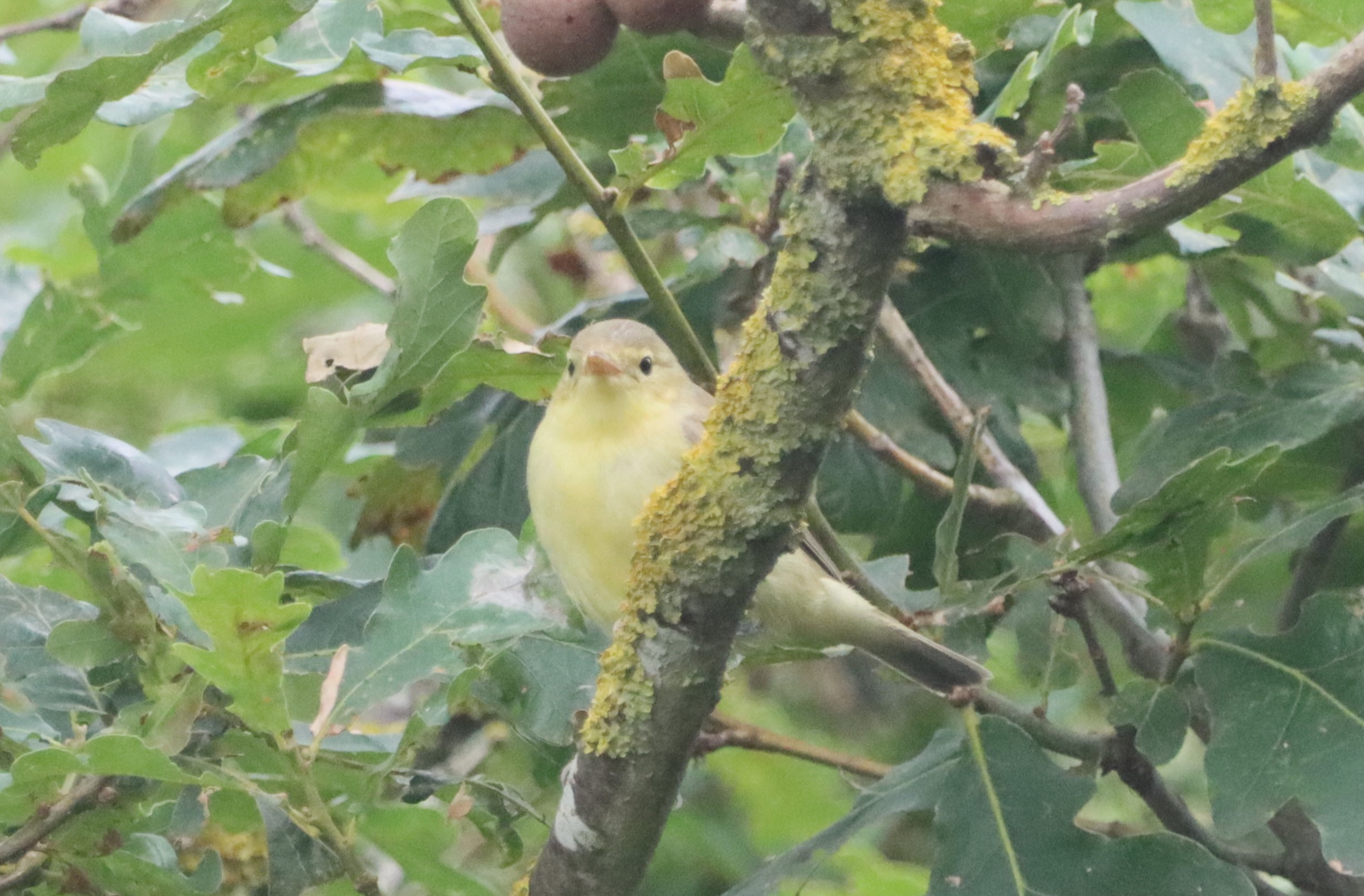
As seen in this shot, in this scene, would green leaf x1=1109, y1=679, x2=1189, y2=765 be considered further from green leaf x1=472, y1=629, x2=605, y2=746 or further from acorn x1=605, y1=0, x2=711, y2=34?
acorn x1=605, y1=0, x2=711, y2=34

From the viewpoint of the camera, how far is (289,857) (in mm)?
1748

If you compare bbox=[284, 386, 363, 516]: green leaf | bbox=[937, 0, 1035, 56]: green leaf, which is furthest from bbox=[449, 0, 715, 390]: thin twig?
bbox=[937, 0, 1035, 56]: green leaf

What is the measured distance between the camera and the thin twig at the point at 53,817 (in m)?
1.69

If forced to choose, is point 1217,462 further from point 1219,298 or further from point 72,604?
point 72,604

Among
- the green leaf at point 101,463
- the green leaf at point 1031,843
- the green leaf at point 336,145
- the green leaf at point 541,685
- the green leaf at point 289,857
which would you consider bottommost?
the green leaf at point 1031,843

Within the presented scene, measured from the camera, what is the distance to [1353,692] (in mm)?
1835

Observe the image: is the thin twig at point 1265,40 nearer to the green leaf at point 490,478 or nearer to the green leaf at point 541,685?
the green leaf at point 541,685

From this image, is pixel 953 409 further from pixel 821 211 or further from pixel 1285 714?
pixel 821 211

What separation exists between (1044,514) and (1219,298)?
2.26 ft

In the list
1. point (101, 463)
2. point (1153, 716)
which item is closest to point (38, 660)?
point (101, 463)

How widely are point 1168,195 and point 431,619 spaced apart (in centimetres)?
103

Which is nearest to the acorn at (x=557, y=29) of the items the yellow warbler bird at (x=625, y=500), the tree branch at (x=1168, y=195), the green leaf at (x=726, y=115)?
the green leaf at (x=726, y=115)

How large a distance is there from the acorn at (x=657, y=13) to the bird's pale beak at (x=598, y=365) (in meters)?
0.58

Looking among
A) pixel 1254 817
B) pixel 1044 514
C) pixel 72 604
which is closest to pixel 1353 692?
pixel 1254 817
